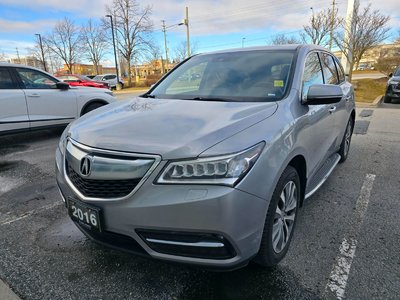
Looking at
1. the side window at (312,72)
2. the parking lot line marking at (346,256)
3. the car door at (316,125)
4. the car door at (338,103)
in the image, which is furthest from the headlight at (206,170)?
the car door at (338,103)

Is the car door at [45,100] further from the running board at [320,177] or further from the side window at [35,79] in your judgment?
the running board at [320,177]

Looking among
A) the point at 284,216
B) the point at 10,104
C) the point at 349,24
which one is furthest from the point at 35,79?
the point at 349,24

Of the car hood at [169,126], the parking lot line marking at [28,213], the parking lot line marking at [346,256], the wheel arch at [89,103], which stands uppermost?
the car hood at [169,126]

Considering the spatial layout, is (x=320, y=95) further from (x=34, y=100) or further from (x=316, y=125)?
(x=34, y=100)

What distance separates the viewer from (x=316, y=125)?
2.84 m

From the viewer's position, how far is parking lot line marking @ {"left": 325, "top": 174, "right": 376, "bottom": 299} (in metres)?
2.13

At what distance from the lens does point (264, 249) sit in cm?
204

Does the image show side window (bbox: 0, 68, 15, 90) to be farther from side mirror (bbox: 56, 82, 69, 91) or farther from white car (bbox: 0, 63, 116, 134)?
side mirror (bbox: 56, 82, 69, 91)

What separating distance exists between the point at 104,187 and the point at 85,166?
21cm

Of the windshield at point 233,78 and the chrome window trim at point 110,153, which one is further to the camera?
the windshield at point 233,78

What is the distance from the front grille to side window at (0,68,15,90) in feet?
16.4

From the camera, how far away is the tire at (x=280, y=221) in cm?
Result: 201

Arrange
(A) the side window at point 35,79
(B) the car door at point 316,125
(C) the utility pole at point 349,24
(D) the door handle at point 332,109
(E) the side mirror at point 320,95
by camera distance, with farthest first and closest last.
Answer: (C) the utility pole at point 349,24, (A) the side window at point 35,79, (D) the door handle at point 332,109, (B) the car door at point 316,125, (E) the side mirror at point 320,95

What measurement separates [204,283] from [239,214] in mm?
759
